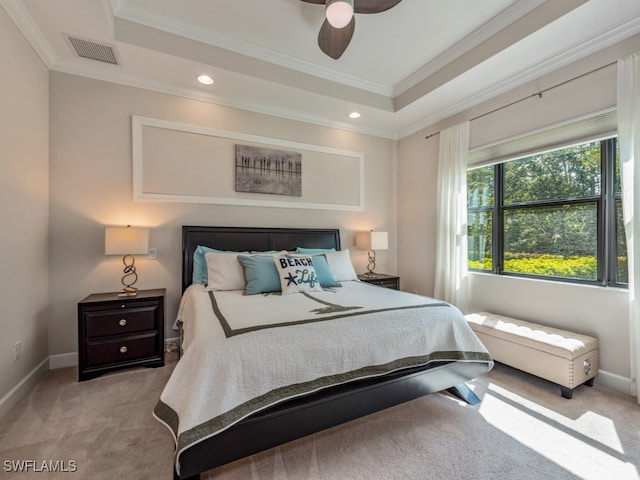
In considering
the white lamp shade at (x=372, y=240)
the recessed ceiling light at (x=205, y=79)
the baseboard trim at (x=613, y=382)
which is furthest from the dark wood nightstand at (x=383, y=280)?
the recessed ceiling light at (x=205, y=79)

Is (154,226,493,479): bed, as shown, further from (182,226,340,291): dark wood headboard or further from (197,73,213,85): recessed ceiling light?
(197,73,213,85): recessed ceiling light

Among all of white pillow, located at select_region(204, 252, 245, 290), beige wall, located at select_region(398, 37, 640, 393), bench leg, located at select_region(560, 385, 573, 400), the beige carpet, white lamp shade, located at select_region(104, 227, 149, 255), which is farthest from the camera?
white pillow, located at select_region(204, 252, 245, 290)

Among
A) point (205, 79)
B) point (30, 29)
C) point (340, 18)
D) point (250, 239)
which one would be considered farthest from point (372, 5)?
point (30, 29)

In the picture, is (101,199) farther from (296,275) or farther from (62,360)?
(296,275)

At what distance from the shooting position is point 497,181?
3244mm

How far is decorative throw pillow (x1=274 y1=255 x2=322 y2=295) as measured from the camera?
2.60m

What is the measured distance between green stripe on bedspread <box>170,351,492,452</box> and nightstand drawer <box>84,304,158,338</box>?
1493 mm

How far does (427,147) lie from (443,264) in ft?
5.49

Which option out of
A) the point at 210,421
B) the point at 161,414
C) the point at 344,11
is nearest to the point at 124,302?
the point at 161,414

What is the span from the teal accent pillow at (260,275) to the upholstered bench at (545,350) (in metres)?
2.06

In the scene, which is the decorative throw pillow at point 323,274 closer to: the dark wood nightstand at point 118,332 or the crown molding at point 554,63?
the dark wood nightstand at point 118,332

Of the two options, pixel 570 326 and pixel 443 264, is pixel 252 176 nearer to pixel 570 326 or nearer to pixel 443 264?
pixel 443 264

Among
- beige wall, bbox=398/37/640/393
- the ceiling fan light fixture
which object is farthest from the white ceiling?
the ceiling fan light fixture

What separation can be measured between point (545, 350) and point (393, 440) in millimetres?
1527
